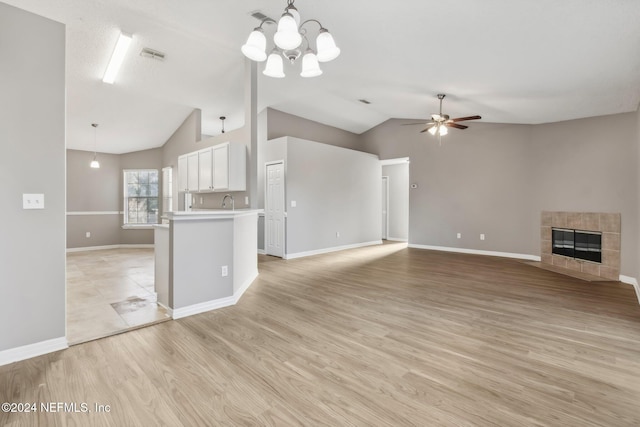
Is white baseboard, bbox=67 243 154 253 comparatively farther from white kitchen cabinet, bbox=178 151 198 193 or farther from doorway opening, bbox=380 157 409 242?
doorway opening, bbox=380 157 409 242

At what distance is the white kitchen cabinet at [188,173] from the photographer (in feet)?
20.0

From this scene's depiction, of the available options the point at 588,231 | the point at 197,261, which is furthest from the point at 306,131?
the point at 588,231

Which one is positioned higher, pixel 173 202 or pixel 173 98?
pixel 173 98

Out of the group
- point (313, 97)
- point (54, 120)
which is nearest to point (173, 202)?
point (313, 97)

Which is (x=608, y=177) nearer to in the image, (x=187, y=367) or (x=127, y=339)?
(x=187, y=367)

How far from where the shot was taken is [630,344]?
252 centimetres

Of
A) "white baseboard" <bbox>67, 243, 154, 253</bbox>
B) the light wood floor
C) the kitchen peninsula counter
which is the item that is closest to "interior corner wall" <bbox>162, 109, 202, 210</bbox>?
"white baseboard" <bbox>67, 243, 154, 253</bbox>

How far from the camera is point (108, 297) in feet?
12.2

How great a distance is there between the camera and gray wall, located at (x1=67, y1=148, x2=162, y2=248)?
A: 294 inches

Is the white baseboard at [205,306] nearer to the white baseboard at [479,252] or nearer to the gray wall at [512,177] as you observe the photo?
the white baseboard at [479,252]

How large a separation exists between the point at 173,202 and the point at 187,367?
6558 mm

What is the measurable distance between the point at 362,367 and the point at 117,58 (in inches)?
205

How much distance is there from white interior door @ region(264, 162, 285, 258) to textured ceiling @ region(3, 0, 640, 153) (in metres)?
1.56

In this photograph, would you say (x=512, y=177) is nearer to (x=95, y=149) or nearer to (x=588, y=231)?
(x=588, y=231)
